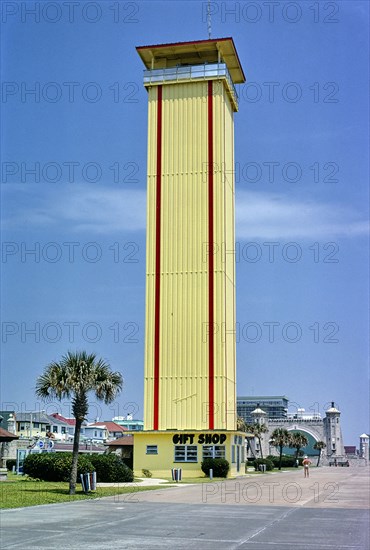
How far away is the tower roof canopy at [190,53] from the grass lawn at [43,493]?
140 ft

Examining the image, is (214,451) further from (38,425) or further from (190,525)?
(38,425)

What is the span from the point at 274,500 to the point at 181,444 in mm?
27305

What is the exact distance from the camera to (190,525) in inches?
797

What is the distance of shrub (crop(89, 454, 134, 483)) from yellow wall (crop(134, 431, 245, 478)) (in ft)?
45.6

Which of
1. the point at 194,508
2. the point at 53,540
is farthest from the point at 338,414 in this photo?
the point at 53,540

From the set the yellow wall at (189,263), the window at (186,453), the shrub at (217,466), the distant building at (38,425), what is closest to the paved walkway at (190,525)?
the shrub at (217,466)

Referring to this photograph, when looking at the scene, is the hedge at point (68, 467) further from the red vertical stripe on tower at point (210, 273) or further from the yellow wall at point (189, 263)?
the yellow wall at point (189, 263)

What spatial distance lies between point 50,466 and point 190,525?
2097 centimetres

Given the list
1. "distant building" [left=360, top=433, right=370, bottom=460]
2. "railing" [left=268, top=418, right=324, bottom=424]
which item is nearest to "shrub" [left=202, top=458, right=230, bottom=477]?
"railing" [left=268, top=418, right=324, bottom=424]

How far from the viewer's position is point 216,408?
57875 millimetres

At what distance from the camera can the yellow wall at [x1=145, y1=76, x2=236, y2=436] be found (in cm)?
5875

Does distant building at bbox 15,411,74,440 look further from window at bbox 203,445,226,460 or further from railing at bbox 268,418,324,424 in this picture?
railing at bbox 268,418,324,424

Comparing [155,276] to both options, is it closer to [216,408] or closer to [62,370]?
[216,408]

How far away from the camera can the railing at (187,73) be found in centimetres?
6438
